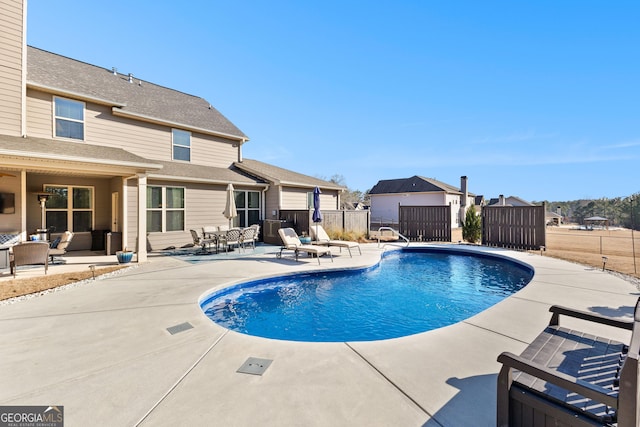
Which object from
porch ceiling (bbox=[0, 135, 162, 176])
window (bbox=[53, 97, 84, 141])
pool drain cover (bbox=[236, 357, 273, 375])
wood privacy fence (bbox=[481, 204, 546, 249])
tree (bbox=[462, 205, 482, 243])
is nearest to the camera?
pool drain cover (bbox=[236, 357, 273, 375])

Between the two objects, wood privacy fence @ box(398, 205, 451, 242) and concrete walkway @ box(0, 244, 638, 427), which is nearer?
concrete walkway @ box(0, 244, 638, 427)

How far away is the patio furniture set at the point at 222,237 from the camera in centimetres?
1099

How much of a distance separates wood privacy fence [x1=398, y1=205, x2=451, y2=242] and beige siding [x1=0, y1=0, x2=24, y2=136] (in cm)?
1649

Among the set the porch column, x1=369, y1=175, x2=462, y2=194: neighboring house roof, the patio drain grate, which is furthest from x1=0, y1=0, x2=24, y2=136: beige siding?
x1=369, y1=175, x2=462, y2=194: neighboring house roof

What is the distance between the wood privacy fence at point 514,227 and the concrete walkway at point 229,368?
8.33 metres

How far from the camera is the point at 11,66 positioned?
8633 mm

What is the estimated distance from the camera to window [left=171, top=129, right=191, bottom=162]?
13195 mm

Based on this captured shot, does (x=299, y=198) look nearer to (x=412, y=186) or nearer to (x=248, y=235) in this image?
(x=248, y=235)

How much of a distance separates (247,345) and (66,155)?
791 centimetres

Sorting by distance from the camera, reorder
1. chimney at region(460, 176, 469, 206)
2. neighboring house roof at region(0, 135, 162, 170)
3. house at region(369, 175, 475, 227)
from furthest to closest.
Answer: chimney at region(460, 176, 469, 206) → house at region(369, 175, 475, 227) → neighboring house roof at region(0, 135, 162, 170)

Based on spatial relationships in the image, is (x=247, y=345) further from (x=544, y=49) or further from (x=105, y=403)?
(x=544, y=49)

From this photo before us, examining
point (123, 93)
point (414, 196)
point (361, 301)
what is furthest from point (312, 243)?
point (414, 196)

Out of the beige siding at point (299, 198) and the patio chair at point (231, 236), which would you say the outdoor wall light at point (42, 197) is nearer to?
the patio chair at point (231, 236)

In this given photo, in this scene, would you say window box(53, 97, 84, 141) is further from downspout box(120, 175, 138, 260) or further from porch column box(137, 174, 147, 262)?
porch column box(137, 174, 147, 262)
